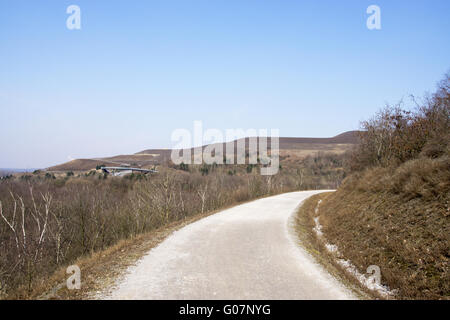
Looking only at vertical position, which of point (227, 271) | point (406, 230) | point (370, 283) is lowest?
point (370, 283)

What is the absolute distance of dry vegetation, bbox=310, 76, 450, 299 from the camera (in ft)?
19.4

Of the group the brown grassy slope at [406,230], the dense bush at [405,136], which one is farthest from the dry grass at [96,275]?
the dense bush at [405,136]

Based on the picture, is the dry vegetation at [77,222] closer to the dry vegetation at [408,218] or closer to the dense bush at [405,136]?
the dry vegetation at [408,218]

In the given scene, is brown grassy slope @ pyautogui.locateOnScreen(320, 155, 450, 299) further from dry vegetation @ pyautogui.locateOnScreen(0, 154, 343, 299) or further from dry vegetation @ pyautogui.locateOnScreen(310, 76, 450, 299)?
dry vegetation @ pyautogui.locateOnScreen(0, 154, 343, 299)

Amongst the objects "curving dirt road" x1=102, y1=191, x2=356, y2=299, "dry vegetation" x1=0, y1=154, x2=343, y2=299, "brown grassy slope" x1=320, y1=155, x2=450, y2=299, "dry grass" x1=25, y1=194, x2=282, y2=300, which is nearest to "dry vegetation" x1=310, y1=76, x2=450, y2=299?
"brown grassy slope" x1=320, y1=155, x2=450, y2=299

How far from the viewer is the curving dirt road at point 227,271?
183 inches

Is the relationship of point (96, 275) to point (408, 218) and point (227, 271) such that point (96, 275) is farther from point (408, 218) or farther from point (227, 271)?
point (408, 218)

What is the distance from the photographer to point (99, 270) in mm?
5711

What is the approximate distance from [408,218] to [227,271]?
607cm

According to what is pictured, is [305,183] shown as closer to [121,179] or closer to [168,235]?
[121,179]

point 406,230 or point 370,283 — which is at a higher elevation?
point 406,230

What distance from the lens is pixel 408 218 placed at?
8234 mm

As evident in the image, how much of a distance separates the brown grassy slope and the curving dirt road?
1.80 meters

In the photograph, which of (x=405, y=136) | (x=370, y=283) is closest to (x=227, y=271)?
(x=370, y=283)
